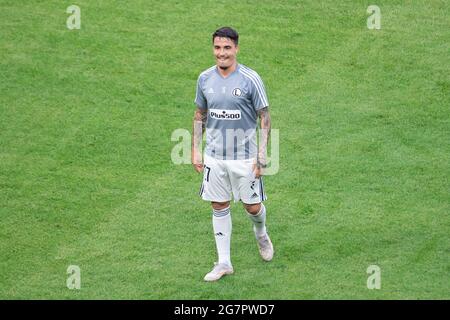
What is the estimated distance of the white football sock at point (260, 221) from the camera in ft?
26.7

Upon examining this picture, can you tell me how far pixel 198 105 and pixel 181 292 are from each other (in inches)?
64.0

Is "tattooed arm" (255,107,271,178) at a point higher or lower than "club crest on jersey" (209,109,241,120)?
lower

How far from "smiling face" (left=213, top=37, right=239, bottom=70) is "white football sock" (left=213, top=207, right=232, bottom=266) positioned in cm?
133

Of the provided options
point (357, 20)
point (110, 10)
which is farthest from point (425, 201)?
point (110, 10)

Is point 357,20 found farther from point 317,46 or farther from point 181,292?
point 181,292

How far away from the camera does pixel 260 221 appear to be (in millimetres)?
8219

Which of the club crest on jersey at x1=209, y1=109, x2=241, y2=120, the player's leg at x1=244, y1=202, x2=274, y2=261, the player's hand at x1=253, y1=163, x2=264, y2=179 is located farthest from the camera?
the player's leg at x1=244, y1=202, x2=274, y2=261

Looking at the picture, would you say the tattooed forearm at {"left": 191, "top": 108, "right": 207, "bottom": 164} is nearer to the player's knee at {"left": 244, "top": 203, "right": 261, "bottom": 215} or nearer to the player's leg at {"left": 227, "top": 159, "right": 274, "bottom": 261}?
the player's leg at {"left": 227, "top": 159, "right": 274, "bottom": 261}

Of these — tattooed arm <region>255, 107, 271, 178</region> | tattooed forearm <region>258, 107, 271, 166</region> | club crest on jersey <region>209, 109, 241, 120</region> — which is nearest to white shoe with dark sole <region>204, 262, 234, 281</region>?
tattooed arm <region>255, 107, 271, 178</region>

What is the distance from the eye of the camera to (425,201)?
9156 millimetres

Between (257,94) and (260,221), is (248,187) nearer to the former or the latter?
(260,221)

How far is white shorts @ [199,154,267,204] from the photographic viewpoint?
7.91 metres

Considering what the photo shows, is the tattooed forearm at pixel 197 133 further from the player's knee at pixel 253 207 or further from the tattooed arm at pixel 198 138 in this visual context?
the player's knee at pixel 253 207

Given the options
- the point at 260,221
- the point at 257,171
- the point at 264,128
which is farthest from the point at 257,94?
the point at 260,221
